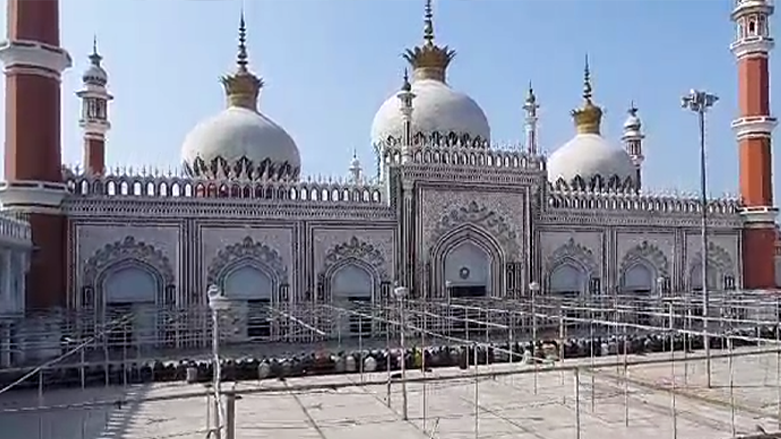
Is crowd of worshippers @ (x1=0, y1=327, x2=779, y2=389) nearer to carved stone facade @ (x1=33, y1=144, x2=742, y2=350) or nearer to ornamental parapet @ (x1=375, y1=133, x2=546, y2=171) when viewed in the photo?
carved stone facade @ (x1=33, y1=144, x2=742, y2=350)

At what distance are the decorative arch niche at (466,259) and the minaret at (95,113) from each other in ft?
29.0

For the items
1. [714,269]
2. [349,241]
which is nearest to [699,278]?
[714,269]

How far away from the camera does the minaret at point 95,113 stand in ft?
60.1

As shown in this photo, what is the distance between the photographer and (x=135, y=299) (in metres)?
13.4

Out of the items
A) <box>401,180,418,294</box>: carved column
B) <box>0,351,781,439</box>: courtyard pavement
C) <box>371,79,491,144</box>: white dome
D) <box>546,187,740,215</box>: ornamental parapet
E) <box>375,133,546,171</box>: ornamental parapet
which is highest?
<box>371,79,491,144</box>: white dome

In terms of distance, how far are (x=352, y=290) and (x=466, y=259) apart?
2510 millimetres

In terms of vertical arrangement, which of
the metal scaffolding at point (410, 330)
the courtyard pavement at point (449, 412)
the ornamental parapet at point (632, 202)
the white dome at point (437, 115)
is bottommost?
the courtyard pavement at point (449, 412)

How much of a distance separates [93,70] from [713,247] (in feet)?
50.9

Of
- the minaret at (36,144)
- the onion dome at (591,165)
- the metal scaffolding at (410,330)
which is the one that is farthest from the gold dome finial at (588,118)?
the minaret at (36,144)

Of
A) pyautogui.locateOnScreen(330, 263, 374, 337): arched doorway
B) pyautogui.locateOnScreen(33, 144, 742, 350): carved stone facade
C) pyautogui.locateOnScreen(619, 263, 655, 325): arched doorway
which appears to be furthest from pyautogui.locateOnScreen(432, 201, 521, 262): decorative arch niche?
pyautogui.locateOnScreen(619, 263, 655, 325): arched doorway

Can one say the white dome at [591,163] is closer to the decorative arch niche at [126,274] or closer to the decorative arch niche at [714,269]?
A: the decorative arch niche at [714,269]

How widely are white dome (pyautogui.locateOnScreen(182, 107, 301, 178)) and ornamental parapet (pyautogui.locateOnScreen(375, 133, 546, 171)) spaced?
2366mm

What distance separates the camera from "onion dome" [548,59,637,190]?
65.4 ft

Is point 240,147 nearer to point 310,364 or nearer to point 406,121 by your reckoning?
point 406,121
